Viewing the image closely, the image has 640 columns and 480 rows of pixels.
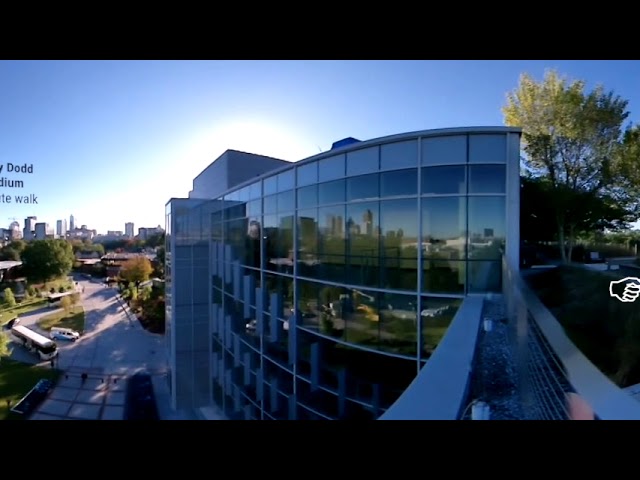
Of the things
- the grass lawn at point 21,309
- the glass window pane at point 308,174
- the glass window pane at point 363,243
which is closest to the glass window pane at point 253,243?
the glass window pane at point 308,174

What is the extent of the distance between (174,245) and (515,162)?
7.39 metres

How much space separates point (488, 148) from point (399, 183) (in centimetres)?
111

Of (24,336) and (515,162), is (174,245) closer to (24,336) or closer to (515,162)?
(24,336)

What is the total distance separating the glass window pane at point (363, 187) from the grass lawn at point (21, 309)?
4.96m

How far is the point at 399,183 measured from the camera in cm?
402

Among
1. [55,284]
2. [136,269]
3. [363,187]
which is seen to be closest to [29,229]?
[55,284]

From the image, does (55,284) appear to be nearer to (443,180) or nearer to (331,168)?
(331,168)

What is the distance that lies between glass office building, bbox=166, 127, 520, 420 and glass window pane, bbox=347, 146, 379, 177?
0.02 metres

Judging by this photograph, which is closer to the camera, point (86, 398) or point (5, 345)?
point (5, 345)

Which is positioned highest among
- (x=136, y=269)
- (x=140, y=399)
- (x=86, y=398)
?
(x=136, y=269)

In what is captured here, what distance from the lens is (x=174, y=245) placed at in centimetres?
768

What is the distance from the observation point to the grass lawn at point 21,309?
4.15 metres

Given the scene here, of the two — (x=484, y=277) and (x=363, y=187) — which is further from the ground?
(x=363, y=187)
